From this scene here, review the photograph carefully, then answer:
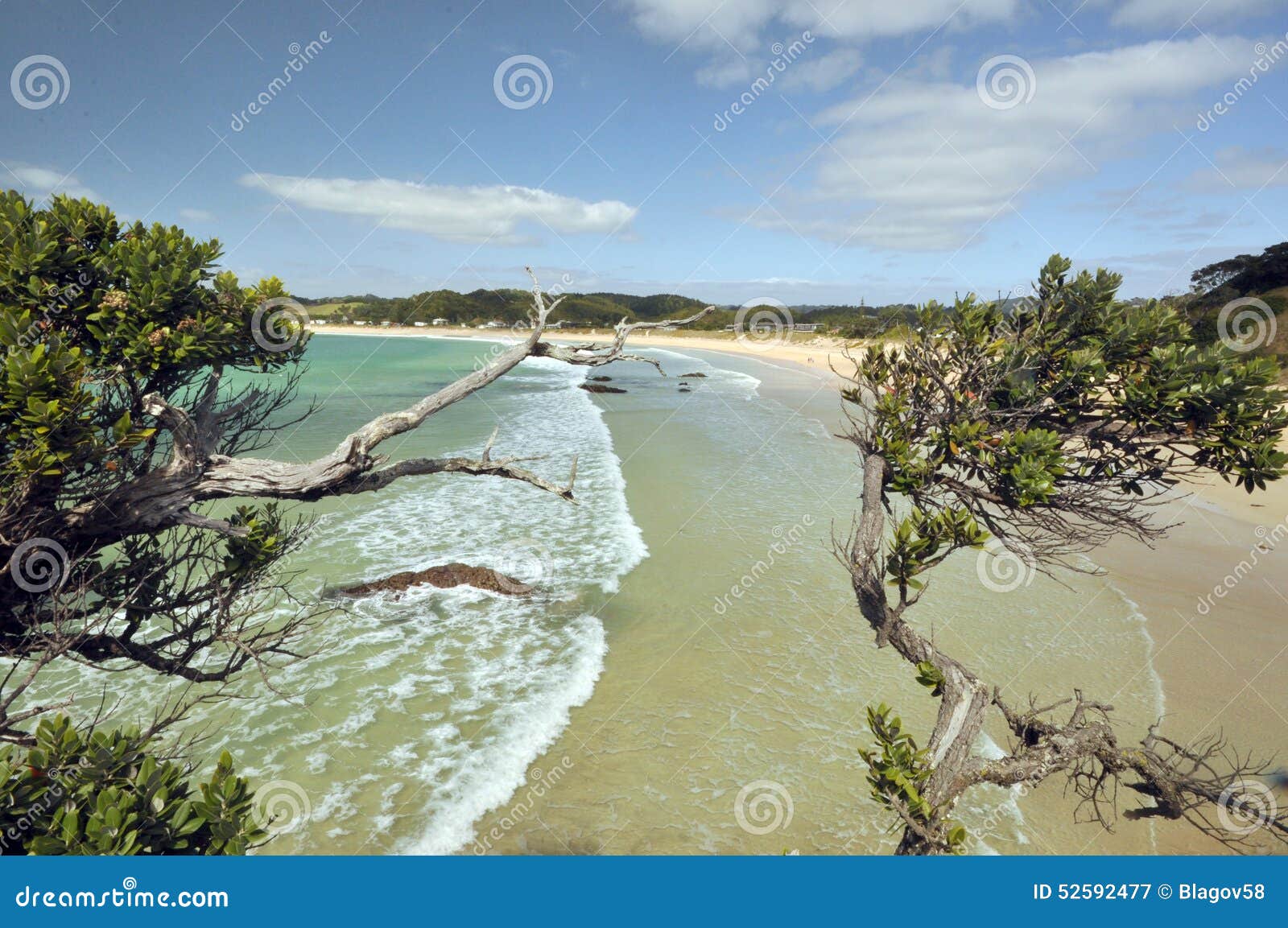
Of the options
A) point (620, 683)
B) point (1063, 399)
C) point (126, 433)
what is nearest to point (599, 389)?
point (620, 683)

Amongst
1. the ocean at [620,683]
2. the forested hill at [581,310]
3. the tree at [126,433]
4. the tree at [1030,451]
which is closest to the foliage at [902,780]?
the tree at [1030,451]

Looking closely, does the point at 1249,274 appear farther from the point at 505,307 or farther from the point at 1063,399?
the point at 505,307

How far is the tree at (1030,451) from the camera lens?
433 cm

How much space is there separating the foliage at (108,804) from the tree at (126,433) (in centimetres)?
22

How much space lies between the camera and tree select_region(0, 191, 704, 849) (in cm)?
384

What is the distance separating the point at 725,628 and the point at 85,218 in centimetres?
933

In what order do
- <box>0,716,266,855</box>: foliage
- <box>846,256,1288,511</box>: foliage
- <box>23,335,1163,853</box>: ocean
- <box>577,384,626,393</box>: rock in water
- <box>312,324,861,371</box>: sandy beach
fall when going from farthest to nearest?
<box>312,324,861,371</box>: sandy beach
<box>577,384,626,393</box>: rock in water
<box>23,335,1163,853</box>: ocean
<box>846,256,1288,511</box>: foliage
<box>0,716,266,855</box>: foliage

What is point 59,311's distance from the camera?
453 centimetres

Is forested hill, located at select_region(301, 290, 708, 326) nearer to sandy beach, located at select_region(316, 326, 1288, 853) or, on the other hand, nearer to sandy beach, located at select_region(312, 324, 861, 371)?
sandy beach, located at select_region(312, 324, 861, 371)

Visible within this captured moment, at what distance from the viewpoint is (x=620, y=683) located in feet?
29.8

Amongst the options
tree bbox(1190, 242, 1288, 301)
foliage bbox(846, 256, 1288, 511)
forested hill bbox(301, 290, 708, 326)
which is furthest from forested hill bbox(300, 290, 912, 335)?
foliage bbox(846, 256, 1288, 511)

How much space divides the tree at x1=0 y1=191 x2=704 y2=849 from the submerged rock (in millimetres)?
6188

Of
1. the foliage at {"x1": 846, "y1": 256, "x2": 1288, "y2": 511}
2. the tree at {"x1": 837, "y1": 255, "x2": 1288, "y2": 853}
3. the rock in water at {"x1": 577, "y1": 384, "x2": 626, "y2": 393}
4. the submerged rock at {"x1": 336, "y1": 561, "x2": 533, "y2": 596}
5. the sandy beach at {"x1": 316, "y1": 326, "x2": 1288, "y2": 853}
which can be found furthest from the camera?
the rock in water at {"x1": 577, "y1": 384, "x2": 626, "y2": 393}

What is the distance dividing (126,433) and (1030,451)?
21.0 ft
